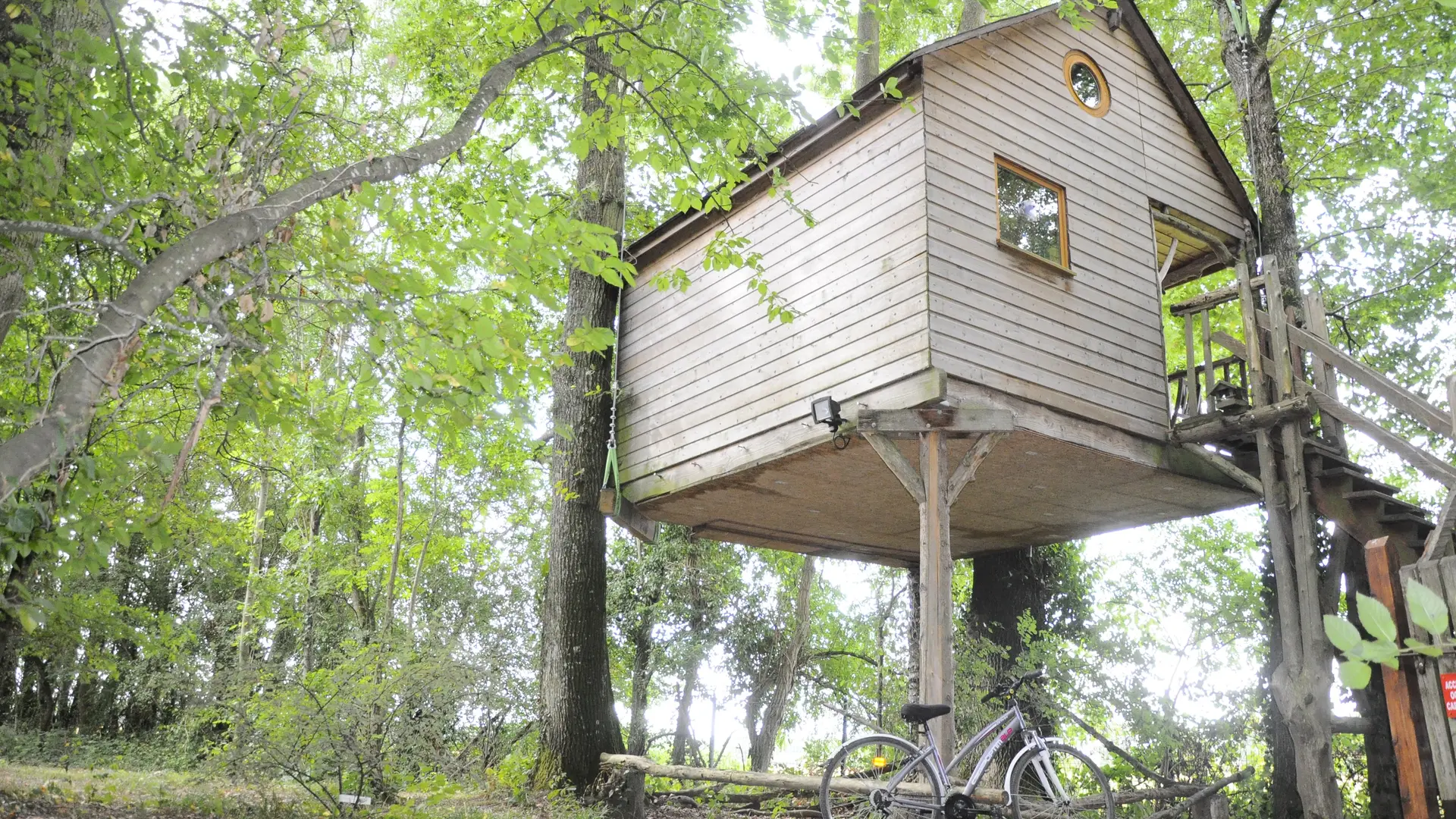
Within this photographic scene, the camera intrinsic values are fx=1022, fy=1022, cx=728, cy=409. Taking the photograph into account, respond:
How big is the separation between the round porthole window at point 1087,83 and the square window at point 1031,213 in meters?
1.29

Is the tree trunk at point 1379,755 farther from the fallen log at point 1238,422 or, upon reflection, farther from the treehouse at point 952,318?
the treehouse at point 952,318

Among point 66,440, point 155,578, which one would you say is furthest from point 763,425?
point 155,578

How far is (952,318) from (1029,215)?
190cm

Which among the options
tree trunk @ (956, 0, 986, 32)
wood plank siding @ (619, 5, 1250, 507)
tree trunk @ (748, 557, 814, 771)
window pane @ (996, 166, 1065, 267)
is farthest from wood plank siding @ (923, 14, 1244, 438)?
tree trunk @ (748, 557, 814, 771)

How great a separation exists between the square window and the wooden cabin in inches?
0.9

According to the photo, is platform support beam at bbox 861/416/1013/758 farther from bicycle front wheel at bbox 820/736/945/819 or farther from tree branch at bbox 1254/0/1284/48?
tree branch at bbox 1254/0/1284/48

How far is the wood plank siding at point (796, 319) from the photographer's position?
28.2 ft

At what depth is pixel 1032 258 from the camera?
30.0ft

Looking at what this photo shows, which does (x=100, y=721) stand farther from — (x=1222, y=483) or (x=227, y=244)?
(x=1222, y=483)

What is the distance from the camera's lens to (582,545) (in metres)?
10.6

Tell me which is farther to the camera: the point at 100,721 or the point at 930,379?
the point at 100,721

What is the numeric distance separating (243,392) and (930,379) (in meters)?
4.90

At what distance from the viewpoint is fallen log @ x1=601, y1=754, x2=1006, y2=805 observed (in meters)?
7.14

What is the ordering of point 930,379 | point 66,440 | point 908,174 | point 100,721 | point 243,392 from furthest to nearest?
point 100,721, point 908,174, point 930,379, point 243,392, point 66,440
